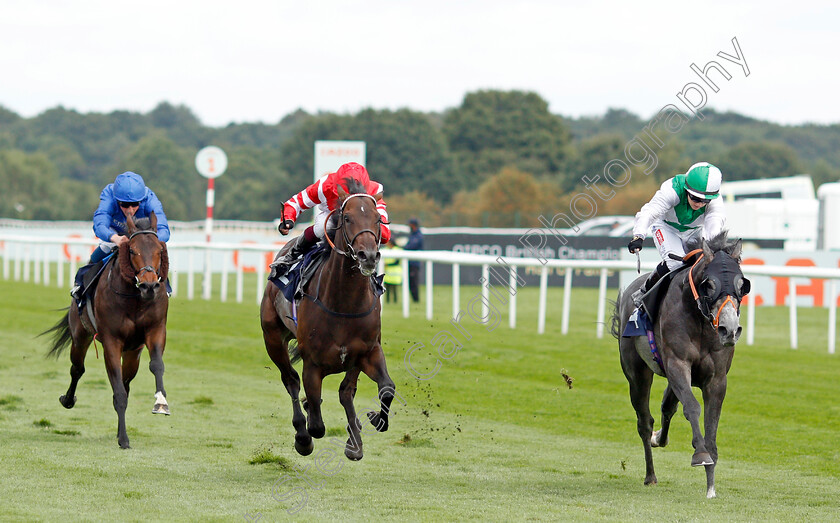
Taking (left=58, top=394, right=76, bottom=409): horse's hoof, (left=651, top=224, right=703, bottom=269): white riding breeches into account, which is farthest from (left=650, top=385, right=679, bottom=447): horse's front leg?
(left=58, top=394, right=76, bottom=409): horse's hoof

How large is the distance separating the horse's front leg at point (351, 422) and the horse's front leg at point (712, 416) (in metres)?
1.76

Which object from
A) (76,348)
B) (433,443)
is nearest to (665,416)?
(433,443)

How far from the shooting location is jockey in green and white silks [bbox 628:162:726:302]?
19.0ft

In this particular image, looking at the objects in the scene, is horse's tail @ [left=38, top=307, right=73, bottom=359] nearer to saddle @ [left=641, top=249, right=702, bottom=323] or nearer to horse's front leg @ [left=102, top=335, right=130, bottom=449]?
horse's front leg @ [left=102, top=335, right=130, bottom=449]

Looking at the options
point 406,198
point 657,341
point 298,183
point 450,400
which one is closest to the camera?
point 657,341

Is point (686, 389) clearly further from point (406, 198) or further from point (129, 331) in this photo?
point (406, 198)

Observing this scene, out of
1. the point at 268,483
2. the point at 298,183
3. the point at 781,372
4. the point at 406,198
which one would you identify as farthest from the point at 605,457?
the point at 298,183

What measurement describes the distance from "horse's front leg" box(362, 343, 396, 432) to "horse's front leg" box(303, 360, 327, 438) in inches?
10.0

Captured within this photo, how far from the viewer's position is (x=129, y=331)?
6.84 metres

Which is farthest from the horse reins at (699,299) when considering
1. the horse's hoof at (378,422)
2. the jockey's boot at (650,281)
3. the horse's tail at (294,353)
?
the horse's tail at (294,353)

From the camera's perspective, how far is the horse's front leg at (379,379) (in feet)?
18.0

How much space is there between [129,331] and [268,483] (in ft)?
5.91

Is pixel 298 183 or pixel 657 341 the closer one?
pixel 657 341

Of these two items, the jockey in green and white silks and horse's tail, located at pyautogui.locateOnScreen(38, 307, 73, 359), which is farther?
horse's tail, located at pyautogui.locateOnScreen(38, 307, 73, 359)
